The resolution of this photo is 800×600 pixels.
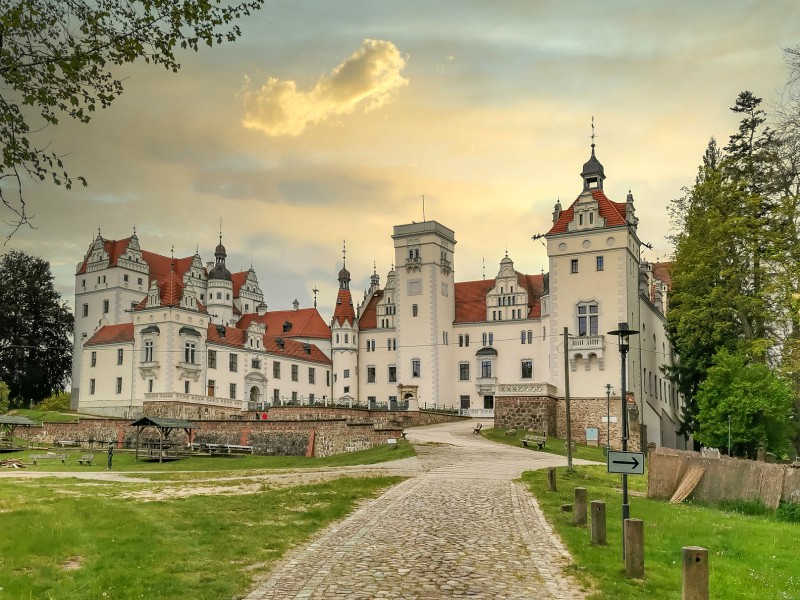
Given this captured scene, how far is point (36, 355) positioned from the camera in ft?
260

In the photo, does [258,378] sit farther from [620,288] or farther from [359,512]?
[359,512]

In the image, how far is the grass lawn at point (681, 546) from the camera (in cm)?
1170

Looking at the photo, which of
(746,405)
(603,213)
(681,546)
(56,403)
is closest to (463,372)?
(603,213)

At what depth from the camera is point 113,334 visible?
71.2 m

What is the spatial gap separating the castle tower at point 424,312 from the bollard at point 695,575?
60.9 m

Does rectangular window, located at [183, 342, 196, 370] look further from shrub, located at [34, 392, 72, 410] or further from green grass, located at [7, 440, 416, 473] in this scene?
green grass, located at [7, 440, 416, 473]

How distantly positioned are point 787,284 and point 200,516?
2559cm

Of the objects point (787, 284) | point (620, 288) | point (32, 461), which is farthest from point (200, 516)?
point (620, 288)

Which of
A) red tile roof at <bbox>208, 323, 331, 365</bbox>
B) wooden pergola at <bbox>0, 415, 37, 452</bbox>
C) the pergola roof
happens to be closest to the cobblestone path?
the pergola roof

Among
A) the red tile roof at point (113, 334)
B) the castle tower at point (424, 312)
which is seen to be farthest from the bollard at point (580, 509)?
the red tile roof at point (113, 334)

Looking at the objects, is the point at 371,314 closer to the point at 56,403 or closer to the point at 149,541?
the point at 56,403

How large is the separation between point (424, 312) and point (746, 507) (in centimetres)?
5054

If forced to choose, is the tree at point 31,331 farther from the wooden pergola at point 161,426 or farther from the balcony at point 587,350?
the balcony at point 587,350

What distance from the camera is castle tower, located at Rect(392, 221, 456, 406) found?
2808 inches
